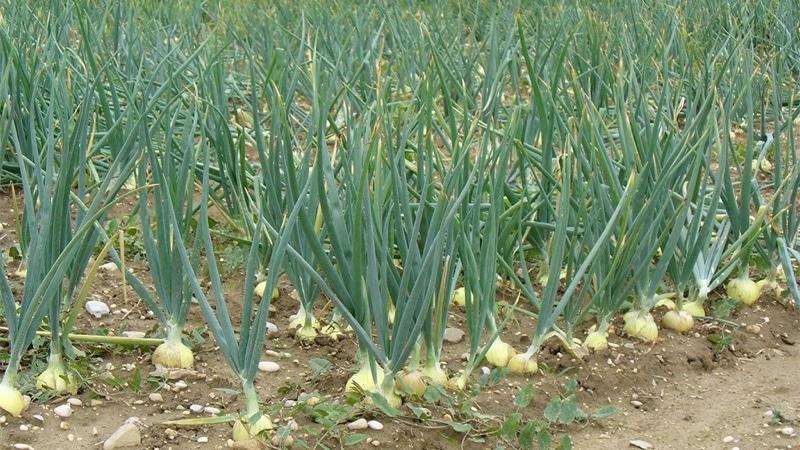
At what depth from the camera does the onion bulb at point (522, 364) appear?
6.84ft

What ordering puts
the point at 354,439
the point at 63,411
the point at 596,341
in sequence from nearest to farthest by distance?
the point at 354,439 → the point at 63,411 → the point at 596,341

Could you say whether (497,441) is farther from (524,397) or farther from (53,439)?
(53,439)

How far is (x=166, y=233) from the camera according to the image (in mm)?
1924

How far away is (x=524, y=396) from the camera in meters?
1.93

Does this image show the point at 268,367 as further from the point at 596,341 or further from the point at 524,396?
the point at 596,341

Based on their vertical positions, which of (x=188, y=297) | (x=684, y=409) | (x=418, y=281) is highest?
(x=418, y=281)

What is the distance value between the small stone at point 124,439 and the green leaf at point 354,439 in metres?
0.30

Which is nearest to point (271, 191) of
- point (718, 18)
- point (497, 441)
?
point (497, 441)

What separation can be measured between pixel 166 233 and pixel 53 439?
352 millimetres

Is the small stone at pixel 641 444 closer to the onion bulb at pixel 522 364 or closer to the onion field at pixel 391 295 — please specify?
the onion field at pixel 391 295

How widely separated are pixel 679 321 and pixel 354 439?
834 mm

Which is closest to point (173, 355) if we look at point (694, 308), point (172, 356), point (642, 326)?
point (172, 356)

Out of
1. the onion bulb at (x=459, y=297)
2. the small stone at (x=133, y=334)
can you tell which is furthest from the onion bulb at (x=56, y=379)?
the onion bulb at (x=459, y=297)

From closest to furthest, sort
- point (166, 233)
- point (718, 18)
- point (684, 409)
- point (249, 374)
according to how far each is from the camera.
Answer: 1. point (249, 374)
2. point (166, 233)
3. point (684, 409)
4. point (718, 18)
